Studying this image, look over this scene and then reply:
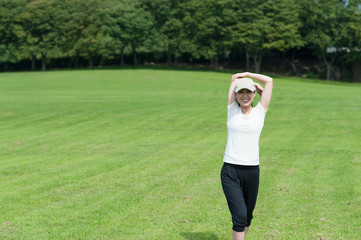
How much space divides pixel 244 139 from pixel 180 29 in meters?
85.5

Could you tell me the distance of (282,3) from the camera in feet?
257

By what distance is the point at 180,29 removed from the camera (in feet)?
295

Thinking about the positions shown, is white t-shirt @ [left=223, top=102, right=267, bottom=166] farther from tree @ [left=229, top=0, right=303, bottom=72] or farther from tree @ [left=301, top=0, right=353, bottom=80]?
tree @ [left=301, top=0, right=353, bottom=80]

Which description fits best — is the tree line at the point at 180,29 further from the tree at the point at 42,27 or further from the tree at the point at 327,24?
the tree at the point at 327,24

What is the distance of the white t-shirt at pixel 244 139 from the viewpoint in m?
6.59

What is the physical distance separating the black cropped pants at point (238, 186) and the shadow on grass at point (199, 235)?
1600 millimetres

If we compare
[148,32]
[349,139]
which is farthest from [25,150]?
[148,32]

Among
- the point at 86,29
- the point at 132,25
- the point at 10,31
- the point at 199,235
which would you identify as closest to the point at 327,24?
the point at 132,25

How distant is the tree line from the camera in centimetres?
7688

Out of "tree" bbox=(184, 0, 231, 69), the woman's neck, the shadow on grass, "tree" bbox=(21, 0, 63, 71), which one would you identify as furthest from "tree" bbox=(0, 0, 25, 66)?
the woman's neck

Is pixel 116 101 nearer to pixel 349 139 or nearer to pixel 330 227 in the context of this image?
pixel 349 139

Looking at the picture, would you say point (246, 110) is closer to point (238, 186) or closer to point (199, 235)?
point (238, 186)

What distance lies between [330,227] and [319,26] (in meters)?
76.3

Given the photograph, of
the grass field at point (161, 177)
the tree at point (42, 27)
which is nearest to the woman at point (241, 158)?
the grass field at point (161, 177)
